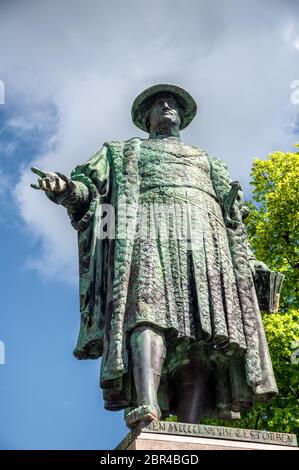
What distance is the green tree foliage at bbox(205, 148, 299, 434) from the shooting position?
49.8 ft

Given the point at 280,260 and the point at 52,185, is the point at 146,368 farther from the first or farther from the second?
the point at 280,260

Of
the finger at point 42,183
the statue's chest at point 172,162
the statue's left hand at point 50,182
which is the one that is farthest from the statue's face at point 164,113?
the finger at point 42,183

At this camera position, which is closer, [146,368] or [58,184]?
[146,368]

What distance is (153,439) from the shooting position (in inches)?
236

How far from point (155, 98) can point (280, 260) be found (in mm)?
9362

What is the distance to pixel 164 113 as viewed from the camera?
29.2 ft

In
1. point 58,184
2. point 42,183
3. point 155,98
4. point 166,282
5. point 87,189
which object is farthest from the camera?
point 155,98

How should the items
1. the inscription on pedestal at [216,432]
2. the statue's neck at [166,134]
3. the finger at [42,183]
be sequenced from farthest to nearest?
the statue's neck at [166,134], the finger at [42,183], the inscription on pedestal at [216,432]

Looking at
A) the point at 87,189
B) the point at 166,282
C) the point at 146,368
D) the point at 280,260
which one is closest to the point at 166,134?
the point at 87,189

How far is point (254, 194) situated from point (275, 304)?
11.9m

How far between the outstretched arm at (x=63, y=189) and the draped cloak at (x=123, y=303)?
0.34 ft

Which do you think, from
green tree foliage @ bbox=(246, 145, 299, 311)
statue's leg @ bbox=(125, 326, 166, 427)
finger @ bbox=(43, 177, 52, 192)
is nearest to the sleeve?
finger @ bbox=(43, 177, 52, 192)

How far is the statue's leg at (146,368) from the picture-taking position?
6.35 metres

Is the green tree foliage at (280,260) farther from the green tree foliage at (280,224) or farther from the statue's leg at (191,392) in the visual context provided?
the statue's leg at (191,392)
